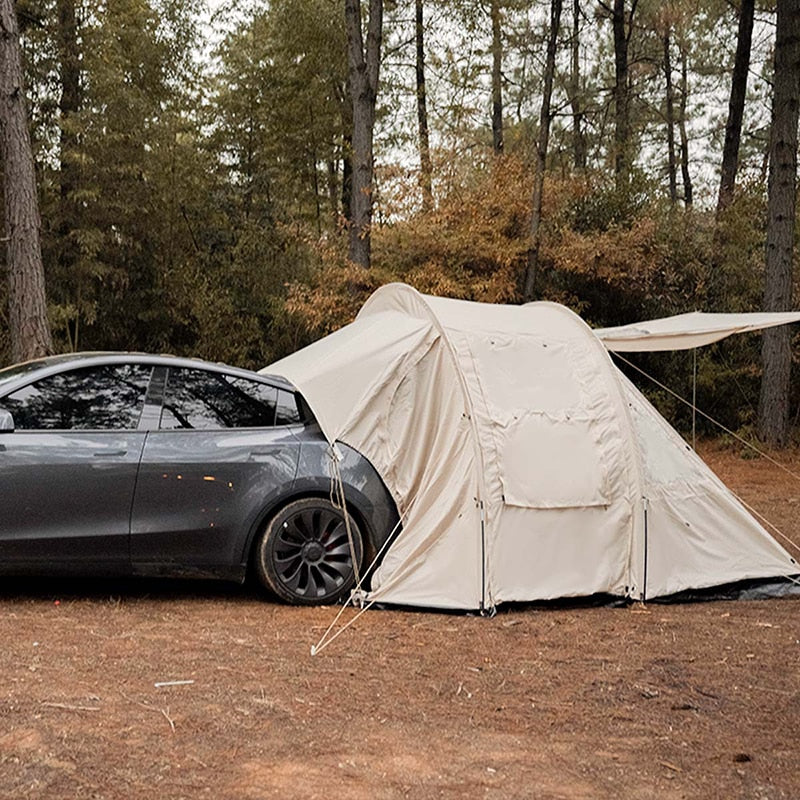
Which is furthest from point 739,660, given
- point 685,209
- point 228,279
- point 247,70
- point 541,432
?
point 247,70

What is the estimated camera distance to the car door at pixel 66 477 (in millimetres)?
5414

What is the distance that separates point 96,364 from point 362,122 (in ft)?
33.8

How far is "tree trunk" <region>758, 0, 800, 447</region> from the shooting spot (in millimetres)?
13703

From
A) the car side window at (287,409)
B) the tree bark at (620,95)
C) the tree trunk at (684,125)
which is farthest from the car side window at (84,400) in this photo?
the tree trunk at (684,125)

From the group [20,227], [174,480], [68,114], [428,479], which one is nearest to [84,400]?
[174,480]

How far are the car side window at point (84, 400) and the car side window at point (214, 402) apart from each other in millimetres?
185

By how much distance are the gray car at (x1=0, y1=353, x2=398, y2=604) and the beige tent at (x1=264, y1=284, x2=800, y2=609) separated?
270mm

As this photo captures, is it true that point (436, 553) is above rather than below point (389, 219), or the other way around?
below

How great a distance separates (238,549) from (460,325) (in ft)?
6.88

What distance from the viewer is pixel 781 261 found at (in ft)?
45.6

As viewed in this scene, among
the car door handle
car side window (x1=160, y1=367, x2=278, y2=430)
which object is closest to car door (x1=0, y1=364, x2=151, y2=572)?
car side window (x1=160, y1=367, x2=278, y2=430)

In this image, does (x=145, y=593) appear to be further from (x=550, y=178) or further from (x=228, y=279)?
(x=228, y=279)

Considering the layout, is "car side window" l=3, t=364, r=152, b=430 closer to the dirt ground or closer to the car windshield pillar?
the car windshield pillar

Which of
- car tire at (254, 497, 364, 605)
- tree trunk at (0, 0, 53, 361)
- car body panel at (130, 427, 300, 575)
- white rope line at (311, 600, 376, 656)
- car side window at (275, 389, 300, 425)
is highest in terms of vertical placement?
tree trunk at (0, 0, 53, 361)
